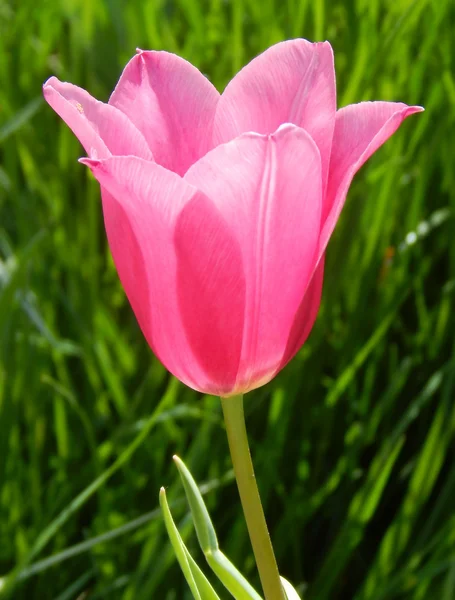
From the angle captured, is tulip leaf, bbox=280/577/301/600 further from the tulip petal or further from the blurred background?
the blurred background

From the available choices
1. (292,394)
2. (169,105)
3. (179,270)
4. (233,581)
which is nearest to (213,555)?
(233,581)

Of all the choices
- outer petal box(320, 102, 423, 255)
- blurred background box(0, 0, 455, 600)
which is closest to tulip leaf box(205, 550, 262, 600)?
outer petal box(320, 102, 423, 255)

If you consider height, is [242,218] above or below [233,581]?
above

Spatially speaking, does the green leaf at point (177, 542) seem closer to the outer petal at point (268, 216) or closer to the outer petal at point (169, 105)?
the outer petal at point (268, 216)

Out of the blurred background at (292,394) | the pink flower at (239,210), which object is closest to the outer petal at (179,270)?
the pink flower at (239,210)

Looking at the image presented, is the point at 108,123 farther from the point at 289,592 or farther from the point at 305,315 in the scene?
the point at 289,592

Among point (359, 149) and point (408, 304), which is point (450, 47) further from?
point (359, 149)

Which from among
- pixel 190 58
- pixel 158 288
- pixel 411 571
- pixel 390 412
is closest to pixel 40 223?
pixel 190 58

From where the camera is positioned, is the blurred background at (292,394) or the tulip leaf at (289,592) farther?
the blurred background at (292,394)
